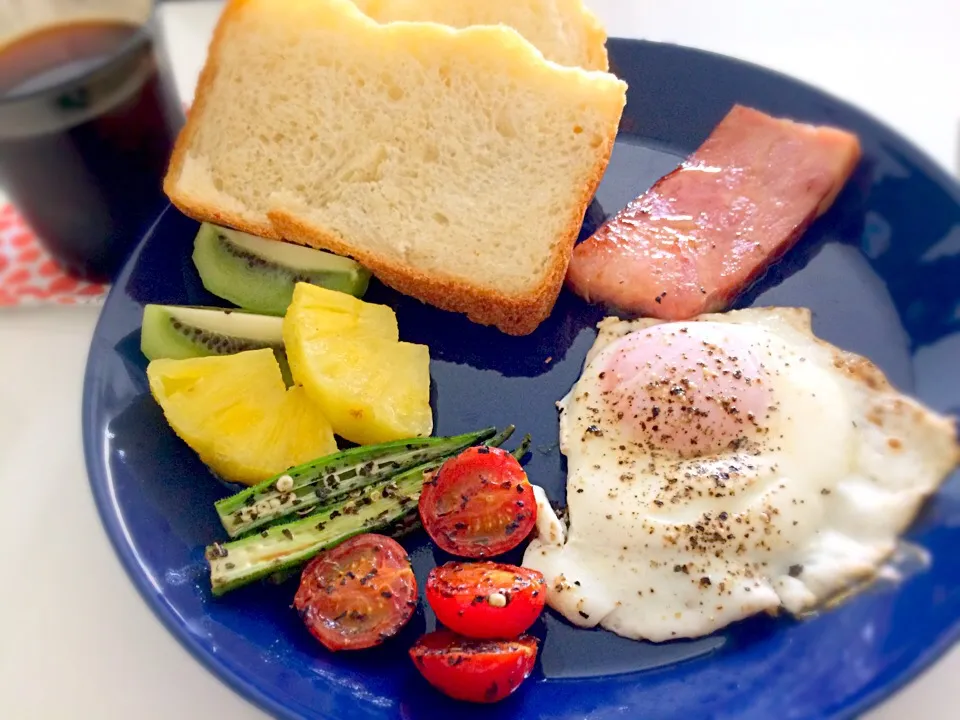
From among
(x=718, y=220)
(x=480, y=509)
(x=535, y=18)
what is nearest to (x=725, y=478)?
(x=480, y=509)

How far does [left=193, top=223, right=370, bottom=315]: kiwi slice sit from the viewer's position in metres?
2.29

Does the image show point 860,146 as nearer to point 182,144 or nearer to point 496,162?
point 496,162

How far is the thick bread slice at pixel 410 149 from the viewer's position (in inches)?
87.4

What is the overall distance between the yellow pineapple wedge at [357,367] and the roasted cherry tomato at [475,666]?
569 millimetres

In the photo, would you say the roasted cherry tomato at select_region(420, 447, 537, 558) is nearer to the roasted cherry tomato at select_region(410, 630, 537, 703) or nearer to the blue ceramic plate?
the blue ceramic plate

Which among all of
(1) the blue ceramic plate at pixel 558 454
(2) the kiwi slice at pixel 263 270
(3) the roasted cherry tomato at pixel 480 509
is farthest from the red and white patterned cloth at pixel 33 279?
(3) the roasted cherry tomato at pixel 480 509

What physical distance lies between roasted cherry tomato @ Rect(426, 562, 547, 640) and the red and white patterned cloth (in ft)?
4.90

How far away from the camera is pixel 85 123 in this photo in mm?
2127

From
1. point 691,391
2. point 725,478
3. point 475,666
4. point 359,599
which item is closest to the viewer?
point 475,666

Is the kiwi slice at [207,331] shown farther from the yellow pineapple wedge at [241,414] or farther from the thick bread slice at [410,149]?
the thick bread slice at [410,149]

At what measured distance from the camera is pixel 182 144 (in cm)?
243

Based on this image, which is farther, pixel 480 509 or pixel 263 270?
pixel 263 270

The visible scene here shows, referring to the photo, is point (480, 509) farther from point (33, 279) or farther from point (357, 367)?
point (33, 279)

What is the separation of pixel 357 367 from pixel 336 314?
6.1 inches
